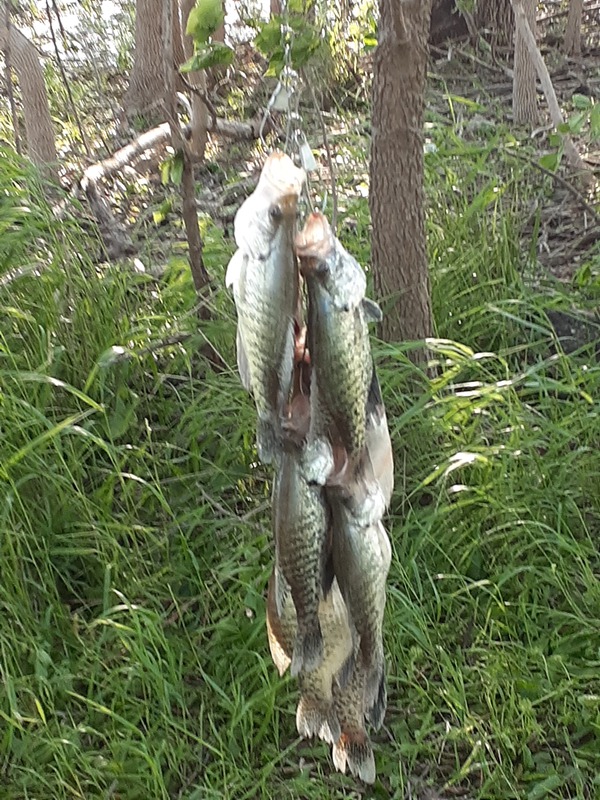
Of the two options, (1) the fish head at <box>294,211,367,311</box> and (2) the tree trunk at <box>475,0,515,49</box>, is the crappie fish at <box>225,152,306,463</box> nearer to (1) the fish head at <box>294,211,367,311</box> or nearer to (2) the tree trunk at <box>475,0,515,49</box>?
(1) the fish head at <box>294,211,367,311</box>

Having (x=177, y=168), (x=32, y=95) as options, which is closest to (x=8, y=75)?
(x=32, y=95)

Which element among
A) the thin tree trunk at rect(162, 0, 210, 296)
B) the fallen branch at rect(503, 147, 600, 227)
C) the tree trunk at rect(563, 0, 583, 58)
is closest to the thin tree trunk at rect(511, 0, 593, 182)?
the fallen branch at rect(503, 147, 600, 227)

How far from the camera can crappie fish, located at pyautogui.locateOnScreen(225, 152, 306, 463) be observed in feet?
3.92

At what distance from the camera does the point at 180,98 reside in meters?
2.91

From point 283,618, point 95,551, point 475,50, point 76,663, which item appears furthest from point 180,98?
point 475,50

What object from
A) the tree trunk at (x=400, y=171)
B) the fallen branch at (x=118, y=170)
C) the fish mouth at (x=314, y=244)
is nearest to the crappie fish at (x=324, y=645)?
the fish mouth at (x=314, y=244)

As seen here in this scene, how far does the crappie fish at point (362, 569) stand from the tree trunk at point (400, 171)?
1495 millimetres

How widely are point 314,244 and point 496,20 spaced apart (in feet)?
17.0

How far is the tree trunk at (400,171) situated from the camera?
2.58 m

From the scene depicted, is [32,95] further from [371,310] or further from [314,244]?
[314,244]

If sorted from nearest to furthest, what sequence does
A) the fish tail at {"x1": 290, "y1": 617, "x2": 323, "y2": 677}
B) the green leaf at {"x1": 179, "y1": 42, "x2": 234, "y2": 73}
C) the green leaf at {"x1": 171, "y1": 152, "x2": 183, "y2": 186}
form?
1. the fish tail at {"x1": 290, "y1": 617, "x2": 323, "y2": 677}
2. the green leaf at {"x1": 179, "y1": 42, "x2": 234, "y2": 73}
3. the green leaf at {"x1": 171, "y1": 152, "x2": 183, "y2": 186}

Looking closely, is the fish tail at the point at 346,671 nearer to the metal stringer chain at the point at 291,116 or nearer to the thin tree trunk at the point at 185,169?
the metal stringer chain at the point at 291,116

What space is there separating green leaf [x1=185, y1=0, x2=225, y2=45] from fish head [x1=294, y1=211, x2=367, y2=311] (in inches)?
42.7

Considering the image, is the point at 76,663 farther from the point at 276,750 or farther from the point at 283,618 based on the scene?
the point at 283,618
